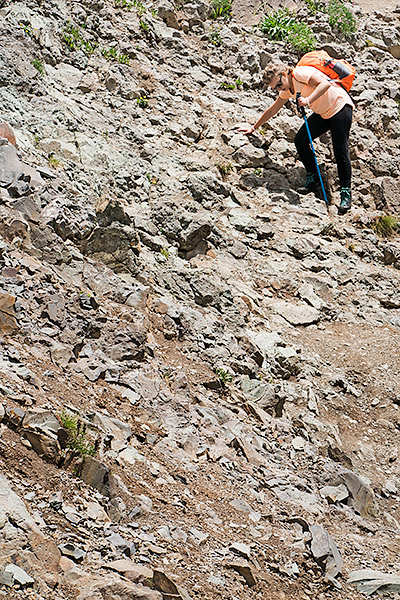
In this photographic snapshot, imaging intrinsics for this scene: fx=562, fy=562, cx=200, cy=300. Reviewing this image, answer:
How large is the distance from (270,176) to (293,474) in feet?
18.0

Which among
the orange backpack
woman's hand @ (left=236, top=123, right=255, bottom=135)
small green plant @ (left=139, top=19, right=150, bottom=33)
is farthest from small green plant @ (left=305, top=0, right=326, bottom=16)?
woman's hand @ (left=236, top=123, right=255, bottom=135)

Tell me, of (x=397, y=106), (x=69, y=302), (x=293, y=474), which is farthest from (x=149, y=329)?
(x=397, y=106)

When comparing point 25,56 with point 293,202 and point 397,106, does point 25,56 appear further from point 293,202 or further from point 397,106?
point 397,106

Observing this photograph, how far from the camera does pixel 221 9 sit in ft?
37.1

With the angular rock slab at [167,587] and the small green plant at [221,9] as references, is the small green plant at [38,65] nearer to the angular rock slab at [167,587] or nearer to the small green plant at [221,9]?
the small green plant at [221,9]

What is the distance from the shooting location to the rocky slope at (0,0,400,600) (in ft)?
10.5

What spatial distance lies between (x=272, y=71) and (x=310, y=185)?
2018mm

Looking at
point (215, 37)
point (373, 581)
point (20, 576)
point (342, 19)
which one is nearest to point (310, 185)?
point (215, 37)

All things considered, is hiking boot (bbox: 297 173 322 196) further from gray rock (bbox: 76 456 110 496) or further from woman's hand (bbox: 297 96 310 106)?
gray rock (bbox: 76 456 110 496)

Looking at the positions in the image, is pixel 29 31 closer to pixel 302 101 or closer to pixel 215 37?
pixel 302 101

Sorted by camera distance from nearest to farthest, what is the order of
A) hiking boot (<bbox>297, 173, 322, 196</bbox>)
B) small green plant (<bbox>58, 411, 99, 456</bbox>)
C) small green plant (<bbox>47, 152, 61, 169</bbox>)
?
small green plant (<bbox>58, 411, 99, 456</bbox>), small green plant (<bbox>47, 152, 61, 169</bbox>), hiking boot (<bbox>297, 173, 322, 196</bbox>)

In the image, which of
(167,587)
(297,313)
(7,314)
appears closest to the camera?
(167,587)

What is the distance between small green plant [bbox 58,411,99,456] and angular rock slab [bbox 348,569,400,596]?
183 centimetres

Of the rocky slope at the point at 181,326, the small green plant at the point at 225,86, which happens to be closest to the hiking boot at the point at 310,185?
the rocky slope at the point at 181,326
